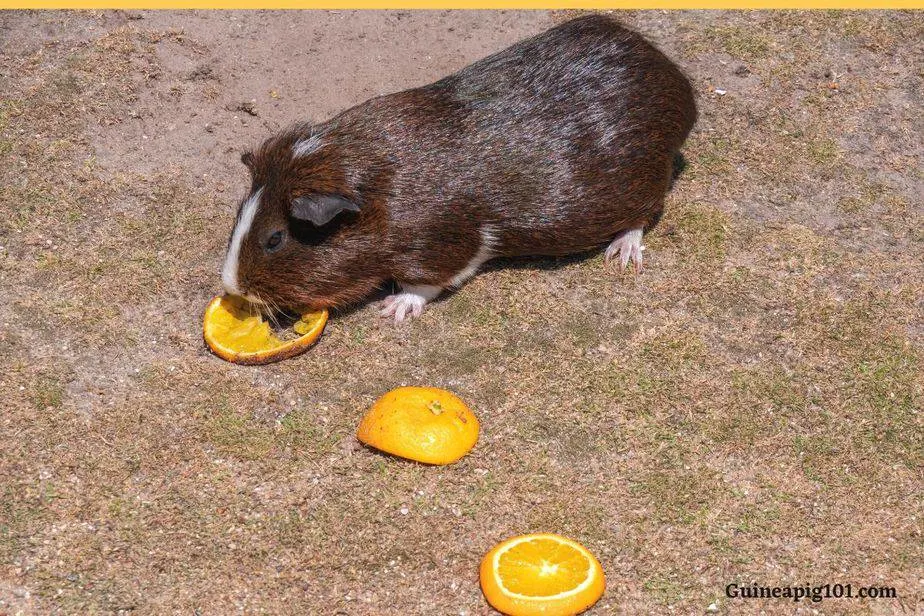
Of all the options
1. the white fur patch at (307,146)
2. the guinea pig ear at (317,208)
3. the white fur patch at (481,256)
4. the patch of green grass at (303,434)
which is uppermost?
the white fur patch at (307,146)

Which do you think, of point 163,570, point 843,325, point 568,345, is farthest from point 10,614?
point 843,325

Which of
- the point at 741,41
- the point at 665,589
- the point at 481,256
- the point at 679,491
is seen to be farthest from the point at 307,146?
the point at 741,41

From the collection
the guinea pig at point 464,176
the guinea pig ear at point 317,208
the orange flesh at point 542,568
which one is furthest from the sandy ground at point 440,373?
the guinea pig ear at point 317,208

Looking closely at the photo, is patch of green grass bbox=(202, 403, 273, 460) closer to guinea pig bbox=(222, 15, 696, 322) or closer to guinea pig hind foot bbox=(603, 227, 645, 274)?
guinea pig bbox=(222, 15, 696, 322)

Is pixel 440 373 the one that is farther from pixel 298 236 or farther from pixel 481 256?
pixel 298 236

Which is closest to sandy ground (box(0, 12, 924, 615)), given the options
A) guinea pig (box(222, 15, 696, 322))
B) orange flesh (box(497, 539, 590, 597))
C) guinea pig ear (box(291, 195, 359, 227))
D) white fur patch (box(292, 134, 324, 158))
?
orange flesh (box(497, 539, 590, 597))

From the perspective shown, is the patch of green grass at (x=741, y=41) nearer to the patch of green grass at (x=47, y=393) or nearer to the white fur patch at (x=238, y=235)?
the white fur patch at (x=238, y=235)

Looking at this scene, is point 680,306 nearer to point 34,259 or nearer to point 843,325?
point 843,325
